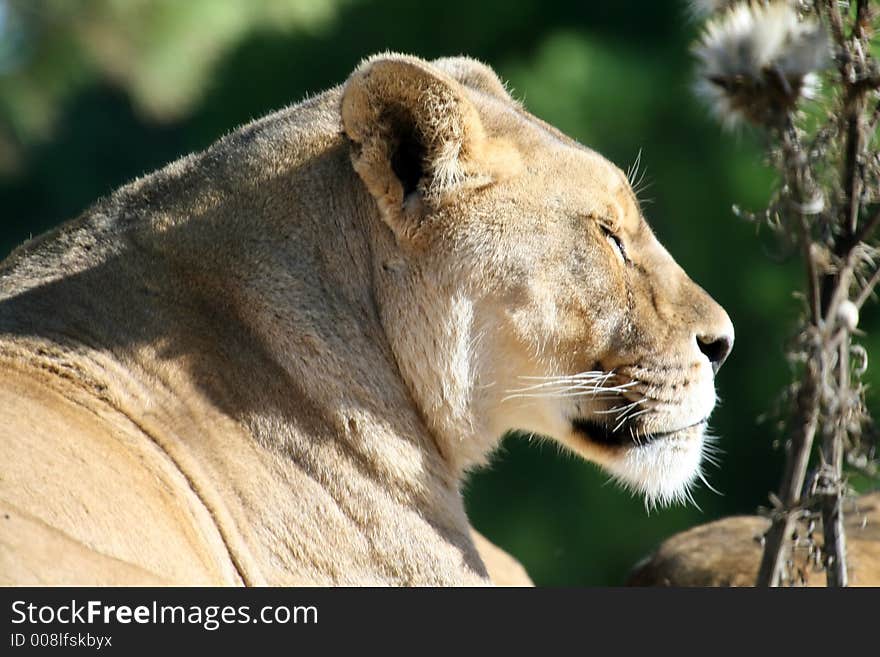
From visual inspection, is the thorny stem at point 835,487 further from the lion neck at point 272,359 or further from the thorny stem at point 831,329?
the lion neck at point 272,359

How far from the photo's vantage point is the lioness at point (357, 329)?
291 cm

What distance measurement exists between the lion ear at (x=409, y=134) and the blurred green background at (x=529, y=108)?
12.4 ft

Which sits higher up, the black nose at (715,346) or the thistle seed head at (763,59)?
the thistle seed head at (763,59)

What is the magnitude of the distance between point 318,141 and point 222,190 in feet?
0.83

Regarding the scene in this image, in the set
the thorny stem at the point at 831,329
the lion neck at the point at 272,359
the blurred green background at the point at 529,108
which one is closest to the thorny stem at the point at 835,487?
the thorny stem at the point at 831,329

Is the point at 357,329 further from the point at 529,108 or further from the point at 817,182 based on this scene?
the point at 529,108

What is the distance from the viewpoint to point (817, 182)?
3.46 meters

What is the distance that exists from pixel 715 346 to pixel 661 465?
33cm

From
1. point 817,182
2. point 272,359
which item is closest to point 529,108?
point 817,182

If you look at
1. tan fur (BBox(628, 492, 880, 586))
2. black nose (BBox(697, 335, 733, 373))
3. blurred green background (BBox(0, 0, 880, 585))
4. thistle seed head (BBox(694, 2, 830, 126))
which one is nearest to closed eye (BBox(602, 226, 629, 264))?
black nose (BBox(697, 335, 733, 373))

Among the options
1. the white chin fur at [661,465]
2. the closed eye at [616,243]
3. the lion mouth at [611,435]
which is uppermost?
the closed eye at [616,243]

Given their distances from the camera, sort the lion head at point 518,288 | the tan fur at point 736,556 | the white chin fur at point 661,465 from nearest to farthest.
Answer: the lion head at point 518,288 → the white chin fur at point 661,465 → the tan fur at point 736,556

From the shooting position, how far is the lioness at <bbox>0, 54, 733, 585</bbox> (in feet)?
9.55

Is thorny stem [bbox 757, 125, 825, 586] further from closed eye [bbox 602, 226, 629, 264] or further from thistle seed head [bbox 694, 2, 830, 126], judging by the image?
closed eye [bbox 602, 226, 629, 264]
